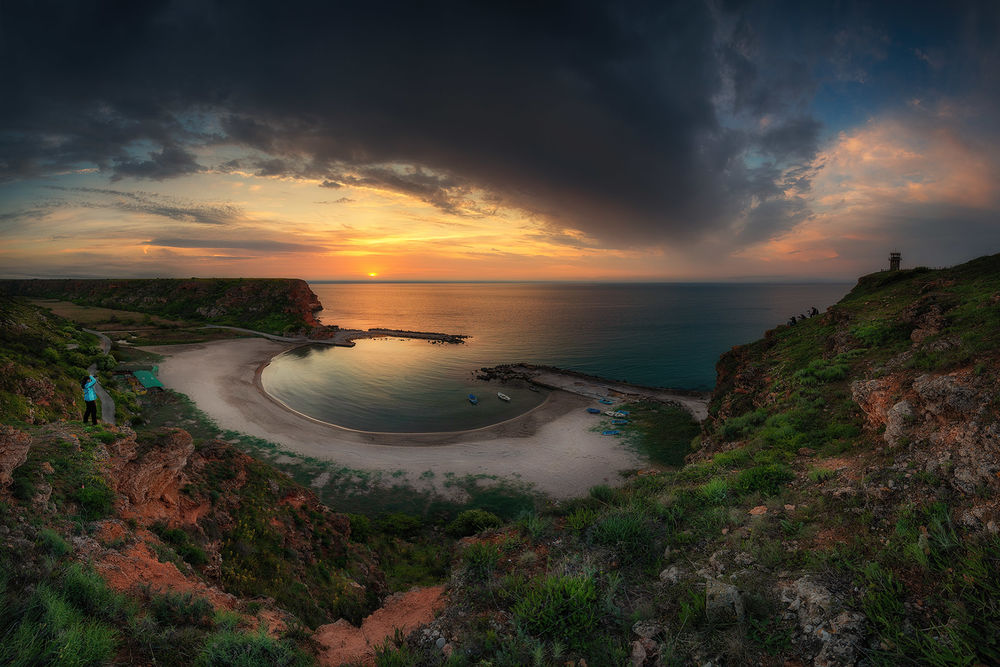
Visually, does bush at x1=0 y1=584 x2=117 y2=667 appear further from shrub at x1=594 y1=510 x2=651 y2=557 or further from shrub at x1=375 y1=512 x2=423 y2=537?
shrub at x1=375 y1=512 x2=423 y2=537

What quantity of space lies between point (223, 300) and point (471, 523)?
10098cm

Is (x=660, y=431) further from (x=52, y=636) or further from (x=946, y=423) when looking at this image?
(x=52, y=636)

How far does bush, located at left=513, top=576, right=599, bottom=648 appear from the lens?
535 cm

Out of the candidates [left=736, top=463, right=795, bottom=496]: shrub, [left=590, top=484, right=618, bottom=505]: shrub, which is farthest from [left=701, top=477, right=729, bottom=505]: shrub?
[left=590, top=484, right=618, bottom=505]: shrub

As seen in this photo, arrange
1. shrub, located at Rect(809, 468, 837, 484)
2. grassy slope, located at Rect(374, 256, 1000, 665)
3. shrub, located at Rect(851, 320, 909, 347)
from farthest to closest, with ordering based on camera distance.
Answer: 1. shrub, located at Rect(851, 320, 909, 347)
2. shrub, located at Rect(809, 468, 837, 484)
3. grassy slope, located at Rect(374, 256, 1000, 665)

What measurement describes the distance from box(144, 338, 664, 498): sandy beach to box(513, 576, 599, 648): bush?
18132 mm

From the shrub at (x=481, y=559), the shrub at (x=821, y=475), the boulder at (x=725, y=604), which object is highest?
the shrub at (x=821, y=475)

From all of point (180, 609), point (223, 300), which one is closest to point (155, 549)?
point (180, 609)

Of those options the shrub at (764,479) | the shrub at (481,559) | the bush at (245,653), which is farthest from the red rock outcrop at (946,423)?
the bush at (245,653)

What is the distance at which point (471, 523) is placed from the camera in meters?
19.1

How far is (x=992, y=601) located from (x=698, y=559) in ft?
11.1

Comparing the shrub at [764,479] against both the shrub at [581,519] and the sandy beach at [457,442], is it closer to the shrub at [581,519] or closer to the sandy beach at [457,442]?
the shrub at [581,519]

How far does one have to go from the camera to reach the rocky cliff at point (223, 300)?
83.4m

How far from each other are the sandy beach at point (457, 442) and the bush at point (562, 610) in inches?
714
